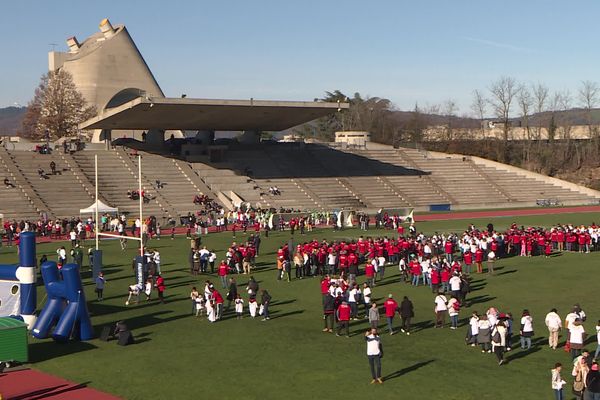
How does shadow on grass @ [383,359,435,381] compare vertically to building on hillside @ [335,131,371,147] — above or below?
below

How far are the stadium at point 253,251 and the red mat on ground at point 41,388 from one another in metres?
0.06

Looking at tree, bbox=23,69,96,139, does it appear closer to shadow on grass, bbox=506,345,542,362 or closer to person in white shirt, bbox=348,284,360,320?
person in white shirt, bbox=348,284,360,320

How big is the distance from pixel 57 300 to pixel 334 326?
7723 millimetres

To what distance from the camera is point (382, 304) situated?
25812 mm

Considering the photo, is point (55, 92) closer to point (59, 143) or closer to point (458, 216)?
point (59, 143)

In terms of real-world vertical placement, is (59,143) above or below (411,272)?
above

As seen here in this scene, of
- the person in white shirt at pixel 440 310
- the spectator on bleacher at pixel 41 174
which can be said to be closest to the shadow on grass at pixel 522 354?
the person in white shirt at pixel 440 310

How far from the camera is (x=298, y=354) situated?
1941 cm

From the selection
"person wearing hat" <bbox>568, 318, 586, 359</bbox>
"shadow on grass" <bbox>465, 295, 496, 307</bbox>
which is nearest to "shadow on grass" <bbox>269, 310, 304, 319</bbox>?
"shadow on grass" <bbox>465, 295, 496, 307</bbox>

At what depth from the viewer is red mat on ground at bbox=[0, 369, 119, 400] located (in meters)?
16.3

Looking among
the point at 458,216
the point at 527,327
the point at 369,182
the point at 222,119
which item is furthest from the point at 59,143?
the point at 527,327

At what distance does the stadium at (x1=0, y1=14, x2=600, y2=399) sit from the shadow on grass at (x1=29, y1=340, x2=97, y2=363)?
0.32 feet

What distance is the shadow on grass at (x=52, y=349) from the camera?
19.9 metres

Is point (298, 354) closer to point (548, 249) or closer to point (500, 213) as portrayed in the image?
point (548, 249)
